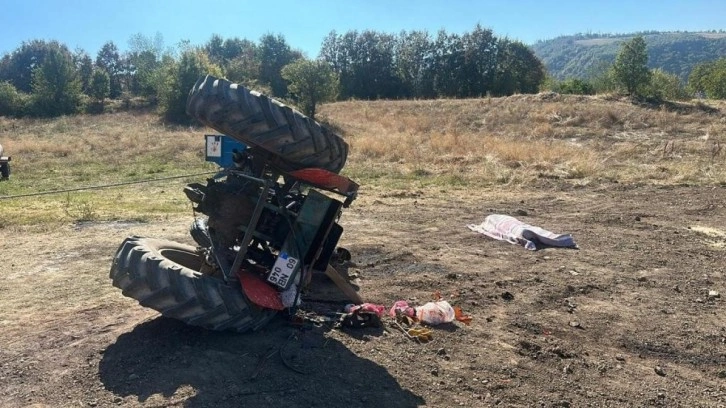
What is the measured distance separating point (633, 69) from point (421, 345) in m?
33.1

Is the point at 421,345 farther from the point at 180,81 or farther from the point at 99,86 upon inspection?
the point at 99,86

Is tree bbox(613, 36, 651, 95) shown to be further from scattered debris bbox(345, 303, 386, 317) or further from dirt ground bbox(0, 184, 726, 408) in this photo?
scattered debris bbox(345, 303, 386, 317)

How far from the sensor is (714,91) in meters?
52.8

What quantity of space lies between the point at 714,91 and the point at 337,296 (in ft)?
191

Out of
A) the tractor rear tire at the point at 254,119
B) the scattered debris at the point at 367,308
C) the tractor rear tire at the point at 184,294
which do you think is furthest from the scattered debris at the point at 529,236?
the tractor rear tire at the point at 184,294

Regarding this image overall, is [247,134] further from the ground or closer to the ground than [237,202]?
further from the ground

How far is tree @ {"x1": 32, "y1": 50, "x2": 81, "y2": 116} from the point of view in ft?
160

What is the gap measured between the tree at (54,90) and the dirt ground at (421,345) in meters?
46.8

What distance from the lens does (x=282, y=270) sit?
433cm

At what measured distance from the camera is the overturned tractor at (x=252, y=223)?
4.06m

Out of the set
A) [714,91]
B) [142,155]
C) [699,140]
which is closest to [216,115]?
[142,155]

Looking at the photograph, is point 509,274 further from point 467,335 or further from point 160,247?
point 160,247

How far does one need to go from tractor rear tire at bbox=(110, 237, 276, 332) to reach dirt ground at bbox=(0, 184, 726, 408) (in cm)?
16

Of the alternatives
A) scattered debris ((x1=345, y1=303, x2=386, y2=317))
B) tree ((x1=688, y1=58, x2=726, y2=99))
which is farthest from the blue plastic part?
tree ((x1=688, y1=58, x2=726, y2=99))
